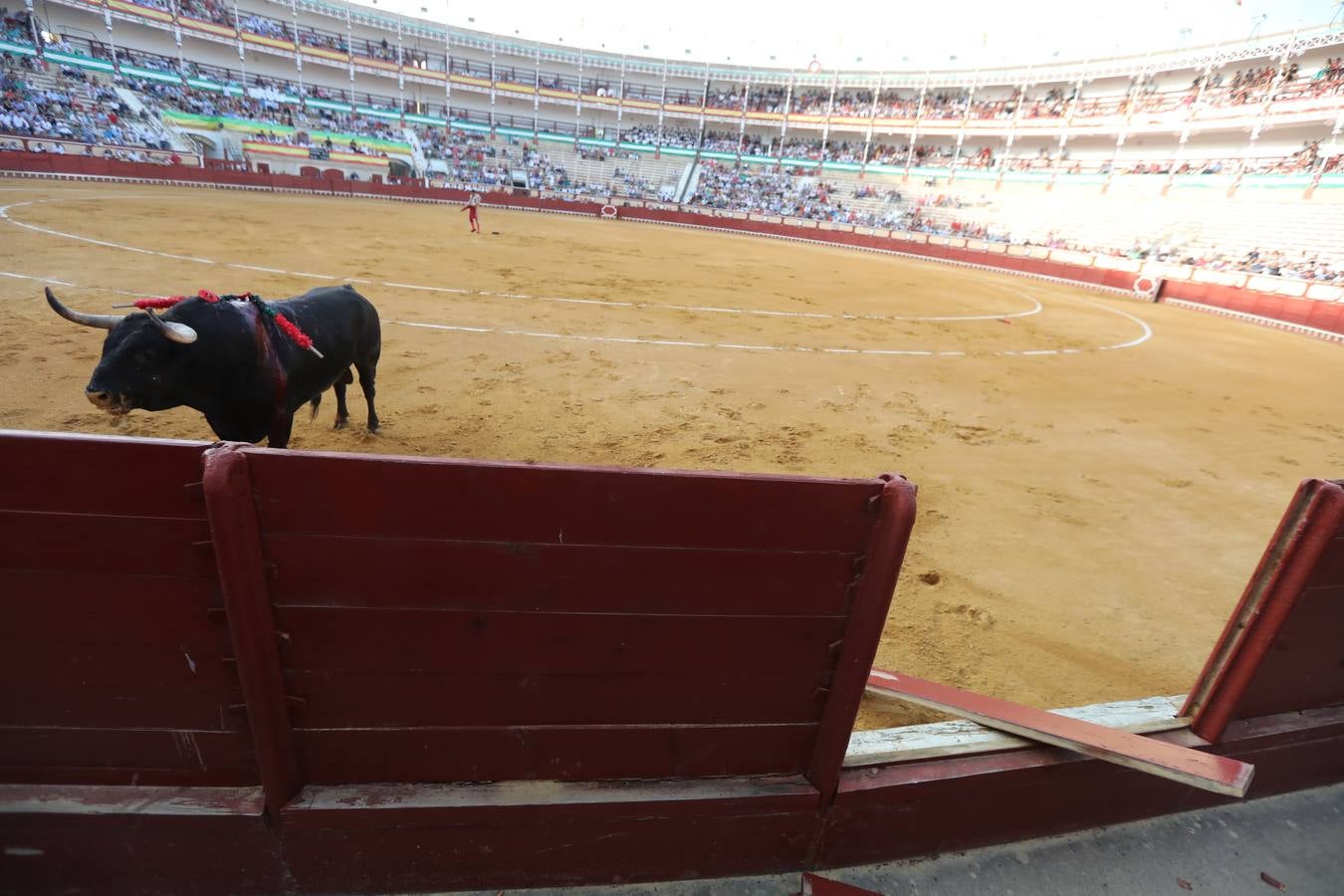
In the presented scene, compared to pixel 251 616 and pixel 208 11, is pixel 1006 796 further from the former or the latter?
pixel 208 11

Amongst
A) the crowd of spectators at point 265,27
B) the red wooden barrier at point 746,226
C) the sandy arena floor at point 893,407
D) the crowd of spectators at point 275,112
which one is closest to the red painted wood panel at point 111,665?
→ the sandy arena floor at point 893,407

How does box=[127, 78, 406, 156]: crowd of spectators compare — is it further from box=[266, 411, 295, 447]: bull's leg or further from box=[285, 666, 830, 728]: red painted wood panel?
box=[285, 666, 830, 728]: red painted wood panel

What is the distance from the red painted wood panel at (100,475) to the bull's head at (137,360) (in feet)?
6.57

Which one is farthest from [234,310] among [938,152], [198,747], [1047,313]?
[938,152]

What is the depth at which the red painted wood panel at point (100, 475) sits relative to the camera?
1329mm

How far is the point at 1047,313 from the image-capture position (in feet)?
51.6

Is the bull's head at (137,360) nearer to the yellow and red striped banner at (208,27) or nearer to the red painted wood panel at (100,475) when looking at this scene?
the red painted wood panel at (100,475)

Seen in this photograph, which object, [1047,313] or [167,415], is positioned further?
[1047,313]

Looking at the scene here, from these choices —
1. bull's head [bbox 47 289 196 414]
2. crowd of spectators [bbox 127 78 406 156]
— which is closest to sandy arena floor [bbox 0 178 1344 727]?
bull's head [bbox 47 289 196 414]

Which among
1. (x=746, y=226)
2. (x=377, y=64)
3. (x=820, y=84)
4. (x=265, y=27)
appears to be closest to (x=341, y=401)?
(x=746, y=226)

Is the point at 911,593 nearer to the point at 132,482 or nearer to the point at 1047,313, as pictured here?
the point at 132,482

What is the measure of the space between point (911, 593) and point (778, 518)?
2318 mm

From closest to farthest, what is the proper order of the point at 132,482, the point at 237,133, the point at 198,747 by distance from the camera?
the point at 132,482 < the point at 198,747 < the point at 237,133

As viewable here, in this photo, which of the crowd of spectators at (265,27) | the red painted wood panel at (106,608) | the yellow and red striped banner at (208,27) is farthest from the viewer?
the crowd of spectators at (265,27)
